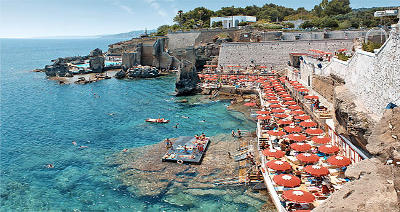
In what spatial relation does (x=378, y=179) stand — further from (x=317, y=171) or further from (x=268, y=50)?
(x=268, y=50)

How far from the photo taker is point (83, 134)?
31078 mm

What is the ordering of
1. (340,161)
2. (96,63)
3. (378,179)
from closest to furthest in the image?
(378,179)
(340,161)
(96,63)

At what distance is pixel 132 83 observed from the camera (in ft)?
195

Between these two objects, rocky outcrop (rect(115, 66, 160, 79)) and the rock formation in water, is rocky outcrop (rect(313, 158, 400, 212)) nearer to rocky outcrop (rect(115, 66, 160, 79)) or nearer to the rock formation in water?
rocky outcrop (rect(115, 66, 160, 79))

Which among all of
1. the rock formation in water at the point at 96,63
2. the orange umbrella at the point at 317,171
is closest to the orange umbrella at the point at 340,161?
the orange umbrella at the point at 317,171

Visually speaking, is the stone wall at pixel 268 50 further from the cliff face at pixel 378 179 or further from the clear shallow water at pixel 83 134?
the cliff face at pixel 378 179

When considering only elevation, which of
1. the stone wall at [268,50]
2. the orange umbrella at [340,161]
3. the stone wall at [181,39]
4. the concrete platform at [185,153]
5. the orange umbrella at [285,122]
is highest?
the stone wall at [181,39]

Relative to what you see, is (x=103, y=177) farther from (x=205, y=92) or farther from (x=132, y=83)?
(x=132, y=83)

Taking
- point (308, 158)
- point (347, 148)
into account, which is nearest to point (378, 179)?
point (308, 158)

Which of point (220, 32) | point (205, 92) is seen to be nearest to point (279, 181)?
point (205, 92)

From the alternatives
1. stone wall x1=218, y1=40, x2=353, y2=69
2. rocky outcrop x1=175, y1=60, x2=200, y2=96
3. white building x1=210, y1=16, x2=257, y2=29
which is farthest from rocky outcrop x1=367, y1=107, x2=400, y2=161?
white building x1=210, y1=16, x2=257, y2=29

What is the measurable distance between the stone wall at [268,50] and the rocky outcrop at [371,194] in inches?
1823

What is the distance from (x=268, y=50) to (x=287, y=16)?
2040 inches

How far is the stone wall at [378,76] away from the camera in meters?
13.0
